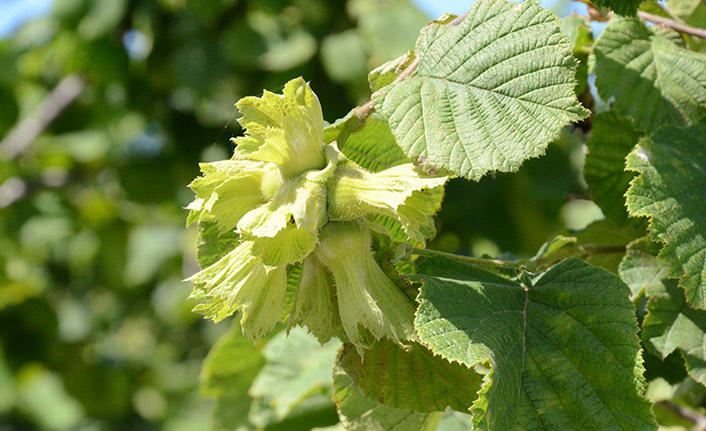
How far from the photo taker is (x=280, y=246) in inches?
34.3

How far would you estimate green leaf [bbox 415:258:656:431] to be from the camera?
2.88 feet

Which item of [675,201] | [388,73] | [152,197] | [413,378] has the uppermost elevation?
[388,73]

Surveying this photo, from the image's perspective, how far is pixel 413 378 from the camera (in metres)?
1.02

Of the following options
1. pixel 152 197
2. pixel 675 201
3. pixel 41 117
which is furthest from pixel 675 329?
pixel 41 117

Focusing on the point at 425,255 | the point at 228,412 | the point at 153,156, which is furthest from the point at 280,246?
the point at 153,156

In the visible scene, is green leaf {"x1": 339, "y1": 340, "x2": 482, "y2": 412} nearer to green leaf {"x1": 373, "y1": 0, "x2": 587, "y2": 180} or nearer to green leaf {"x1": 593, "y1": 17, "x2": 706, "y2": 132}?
green leaf {"x1": 373, "y1": 0, "x2": 587, "y2": 180}

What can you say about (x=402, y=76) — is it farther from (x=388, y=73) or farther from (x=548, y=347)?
(x=548, y=347)

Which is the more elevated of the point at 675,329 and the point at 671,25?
the point at 671,25

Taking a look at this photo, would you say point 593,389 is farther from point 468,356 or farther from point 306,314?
point 306,314

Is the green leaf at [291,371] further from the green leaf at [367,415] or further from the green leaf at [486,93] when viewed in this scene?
the green leaf at [486,93]

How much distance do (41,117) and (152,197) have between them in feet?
3.05

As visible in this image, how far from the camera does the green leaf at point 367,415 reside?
118 cm

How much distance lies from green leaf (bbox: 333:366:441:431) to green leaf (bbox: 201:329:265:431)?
0.76 m

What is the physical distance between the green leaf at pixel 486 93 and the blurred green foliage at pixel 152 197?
1.55 feet
